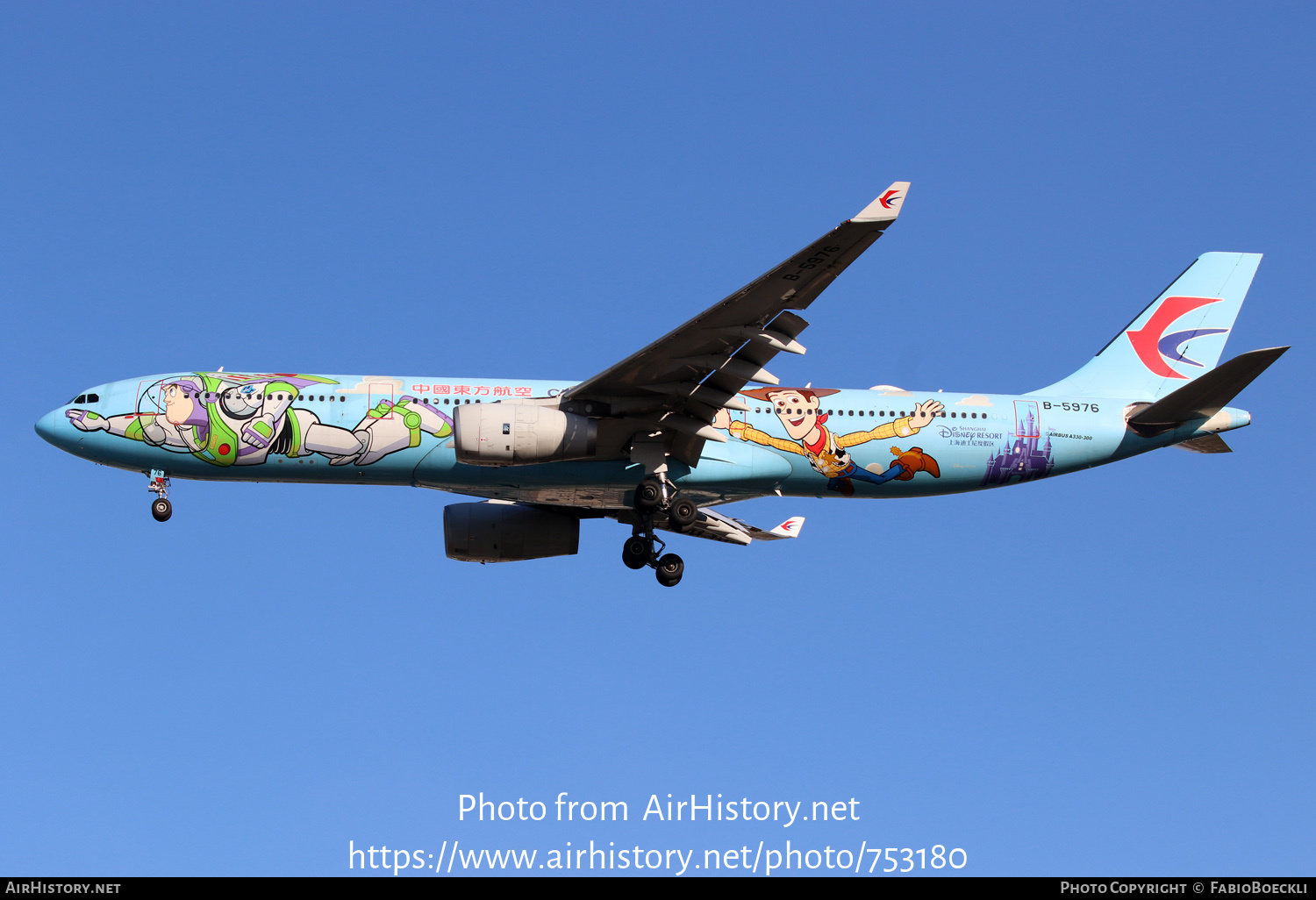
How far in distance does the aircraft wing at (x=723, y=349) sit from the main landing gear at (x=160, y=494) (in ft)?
29.9

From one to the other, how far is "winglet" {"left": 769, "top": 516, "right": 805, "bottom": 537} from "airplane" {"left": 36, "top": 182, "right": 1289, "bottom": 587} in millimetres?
4082

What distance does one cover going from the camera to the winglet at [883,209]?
21250mm

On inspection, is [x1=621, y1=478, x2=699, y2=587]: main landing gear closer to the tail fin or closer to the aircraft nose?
the tail fin

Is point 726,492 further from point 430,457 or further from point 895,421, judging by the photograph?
point 430,457

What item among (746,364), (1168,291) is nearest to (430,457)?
(746,364)

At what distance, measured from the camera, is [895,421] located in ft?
97.0

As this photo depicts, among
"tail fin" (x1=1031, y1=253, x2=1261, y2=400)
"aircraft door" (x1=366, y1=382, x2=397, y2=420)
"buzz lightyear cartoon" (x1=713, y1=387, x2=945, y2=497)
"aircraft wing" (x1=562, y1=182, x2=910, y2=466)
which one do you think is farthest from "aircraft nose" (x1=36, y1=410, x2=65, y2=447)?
"tail fin" (x1=1031, y1=253, x2=1261, y2=400)

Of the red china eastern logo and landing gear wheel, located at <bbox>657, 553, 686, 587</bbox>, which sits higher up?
the red china eastern logo

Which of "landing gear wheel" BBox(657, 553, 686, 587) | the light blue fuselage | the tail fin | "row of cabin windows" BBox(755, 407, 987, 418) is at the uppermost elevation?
the tail fin

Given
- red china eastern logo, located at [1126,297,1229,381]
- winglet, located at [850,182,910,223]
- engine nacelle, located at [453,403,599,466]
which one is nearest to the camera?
winglet, located at [850,182,910,223]

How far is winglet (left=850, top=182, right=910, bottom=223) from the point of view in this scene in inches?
837

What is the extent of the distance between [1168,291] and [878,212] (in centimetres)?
1518

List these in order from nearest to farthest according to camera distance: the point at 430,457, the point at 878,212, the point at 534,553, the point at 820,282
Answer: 1. the point at 878,212
2. the point at 820,282
3. the point at 430,457
4. the point at 534,553

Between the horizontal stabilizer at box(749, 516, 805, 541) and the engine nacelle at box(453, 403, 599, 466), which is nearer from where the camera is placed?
the engine nacelle at box(453, 403, 599, 466)
